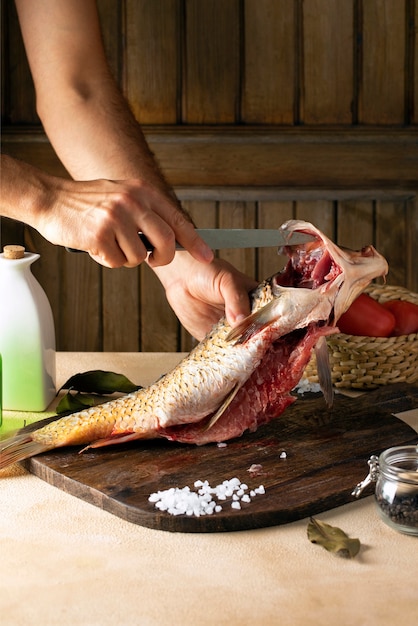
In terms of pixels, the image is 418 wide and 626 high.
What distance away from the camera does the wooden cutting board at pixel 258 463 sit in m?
1.52

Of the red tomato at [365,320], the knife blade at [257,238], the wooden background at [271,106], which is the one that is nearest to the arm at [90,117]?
the knife blade at [257,238]

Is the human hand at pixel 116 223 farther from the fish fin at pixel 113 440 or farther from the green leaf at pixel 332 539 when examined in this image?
the green leaf at pixel 332 539

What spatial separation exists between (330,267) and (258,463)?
0.40 metres

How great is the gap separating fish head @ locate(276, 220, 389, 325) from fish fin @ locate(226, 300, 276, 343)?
102 millimetres

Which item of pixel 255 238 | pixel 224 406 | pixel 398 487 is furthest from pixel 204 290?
pixel 398 487

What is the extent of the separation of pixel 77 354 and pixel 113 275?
1.19 meters

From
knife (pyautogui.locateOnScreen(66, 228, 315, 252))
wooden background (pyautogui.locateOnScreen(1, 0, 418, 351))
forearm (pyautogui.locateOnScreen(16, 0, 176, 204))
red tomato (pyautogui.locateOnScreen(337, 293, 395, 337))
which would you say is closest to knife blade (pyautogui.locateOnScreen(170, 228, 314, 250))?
knife (pyautogui.locateOnScreen(66, 228, 315, 252))

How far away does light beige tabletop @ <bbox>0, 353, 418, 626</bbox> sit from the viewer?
4.05 ft

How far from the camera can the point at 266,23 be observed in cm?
352

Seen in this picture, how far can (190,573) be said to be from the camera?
4.43ft

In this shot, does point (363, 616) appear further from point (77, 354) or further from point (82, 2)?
point (82, 2)

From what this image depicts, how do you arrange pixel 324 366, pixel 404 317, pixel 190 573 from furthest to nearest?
pixel 404 317 → pixel 324 366 → pixel 190 573

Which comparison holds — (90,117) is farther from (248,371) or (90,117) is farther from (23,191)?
(248,371)

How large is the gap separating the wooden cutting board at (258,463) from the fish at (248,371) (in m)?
0.03
